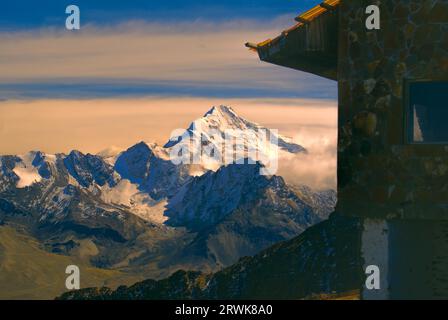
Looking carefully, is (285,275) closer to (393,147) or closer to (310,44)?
(310,44)

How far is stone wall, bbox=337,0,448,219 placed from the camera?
3025 cm

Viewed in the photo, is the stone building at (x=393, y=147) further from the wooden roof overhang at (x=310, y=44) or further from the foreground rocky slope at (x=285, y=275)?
the foreground rocky slope at (x=285, y=275)

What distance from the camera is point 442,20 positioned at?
3020 centimetres

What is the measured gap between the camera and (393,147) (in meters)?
30.7

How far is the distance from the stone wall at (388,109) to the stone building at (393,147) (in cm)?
3

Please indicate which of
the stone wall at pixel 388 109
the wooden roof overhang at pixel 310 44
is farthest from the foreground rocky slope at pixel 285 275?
the stone wall at pixel 388 109

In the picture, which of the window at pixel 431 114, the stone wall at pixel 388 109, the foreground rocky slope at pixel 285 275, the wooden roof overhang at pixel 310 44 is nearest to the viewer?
the stone wall at pixel 388 109

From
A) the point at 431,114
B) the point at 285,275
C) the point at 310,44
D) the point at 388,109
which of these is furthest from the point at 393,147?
the point at 285,275

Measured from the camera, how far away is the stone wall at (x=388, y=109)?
30250mm
